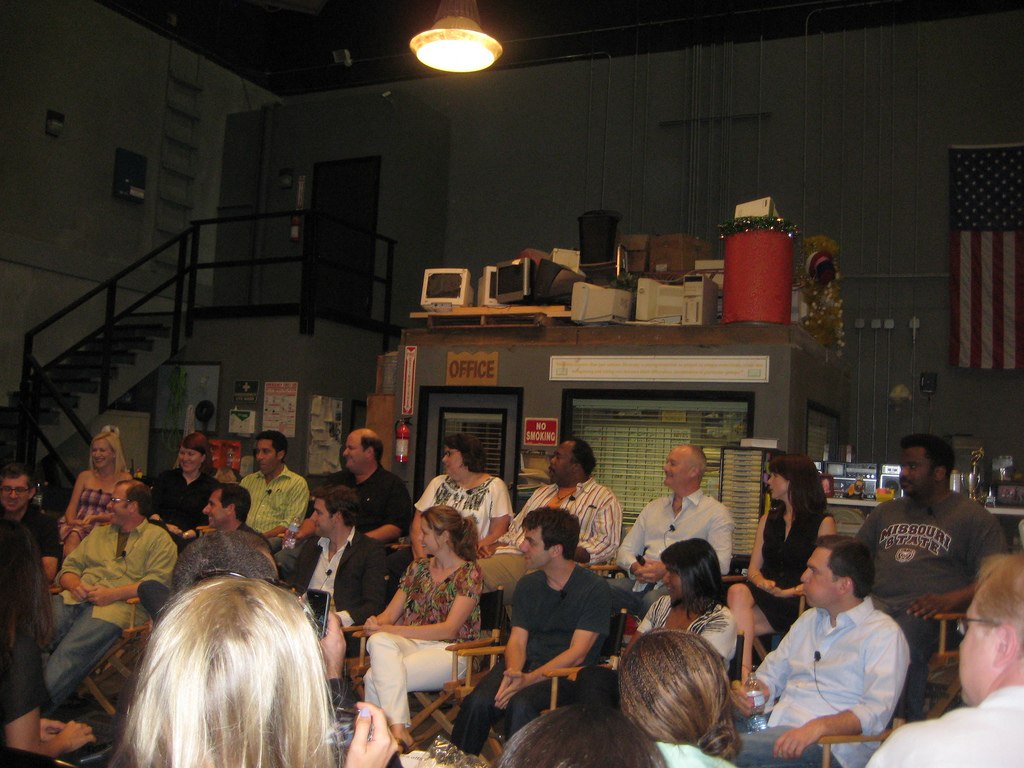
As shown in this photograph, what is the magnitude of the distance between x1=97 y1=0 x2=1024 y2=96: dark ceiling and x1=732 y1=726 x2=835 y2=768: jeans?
9.43m

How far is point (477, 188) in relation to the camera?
12.6 m

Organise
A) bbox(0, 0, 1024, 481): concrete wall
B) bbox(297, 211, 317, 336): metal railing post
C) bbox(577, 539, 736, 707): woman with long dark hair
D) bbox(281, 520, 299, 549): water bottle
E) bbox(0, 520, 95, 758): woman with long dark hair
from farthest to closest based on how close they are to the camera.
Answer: bbox(0, 0, 1024, 481): concrete wall → bbox(297, 211, 317, 336): metal railing post → bbox(281, 520, 299, 549): water bottle → bbox(577, 539, 736, 707): woman with long dark hair → bbox(0, 520, 95, 758): woman with long dark hair

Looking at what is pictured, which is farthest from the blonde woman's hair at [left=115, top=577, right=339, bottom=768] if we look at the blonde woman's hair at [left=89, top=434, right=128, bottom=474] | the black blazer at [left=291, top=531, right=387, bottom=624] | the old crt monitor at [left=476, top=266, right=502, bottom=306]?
the old crt monitor at [left=476, top=266, right=502, bottom=306]

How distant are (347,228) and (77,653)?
8027 mm

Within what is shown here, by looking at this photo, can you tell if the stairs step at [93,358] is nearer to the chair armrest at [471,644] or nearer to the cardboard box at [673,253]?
the cardboard box at [673,253]

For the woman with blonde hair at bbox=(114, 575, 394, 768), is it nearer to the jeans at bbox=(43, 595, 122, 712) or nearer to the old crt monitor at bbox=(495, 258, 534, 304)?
the jeans at bbox=(43, 595, 122, 712)

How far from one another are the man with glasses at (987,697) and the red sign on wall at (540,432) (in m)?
5.61

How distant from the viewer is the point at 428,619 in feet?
15.8

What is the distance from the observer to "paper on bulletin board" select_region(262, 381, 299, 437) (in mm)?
9867

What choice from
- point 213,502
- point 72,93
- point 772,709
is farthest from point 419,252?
point 772,709

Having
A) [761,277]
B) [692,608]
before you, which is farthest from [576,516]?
[761,277]

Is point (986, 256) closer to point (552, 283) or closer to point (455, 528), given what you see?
point (552, 283)

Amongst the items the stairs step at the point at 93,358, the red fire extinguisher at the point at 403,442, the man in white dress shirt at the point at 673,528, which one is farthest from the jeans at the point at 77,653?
the stairs step at the point at 93,358

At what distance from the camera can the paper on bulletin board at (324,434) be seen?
32.8 feet
